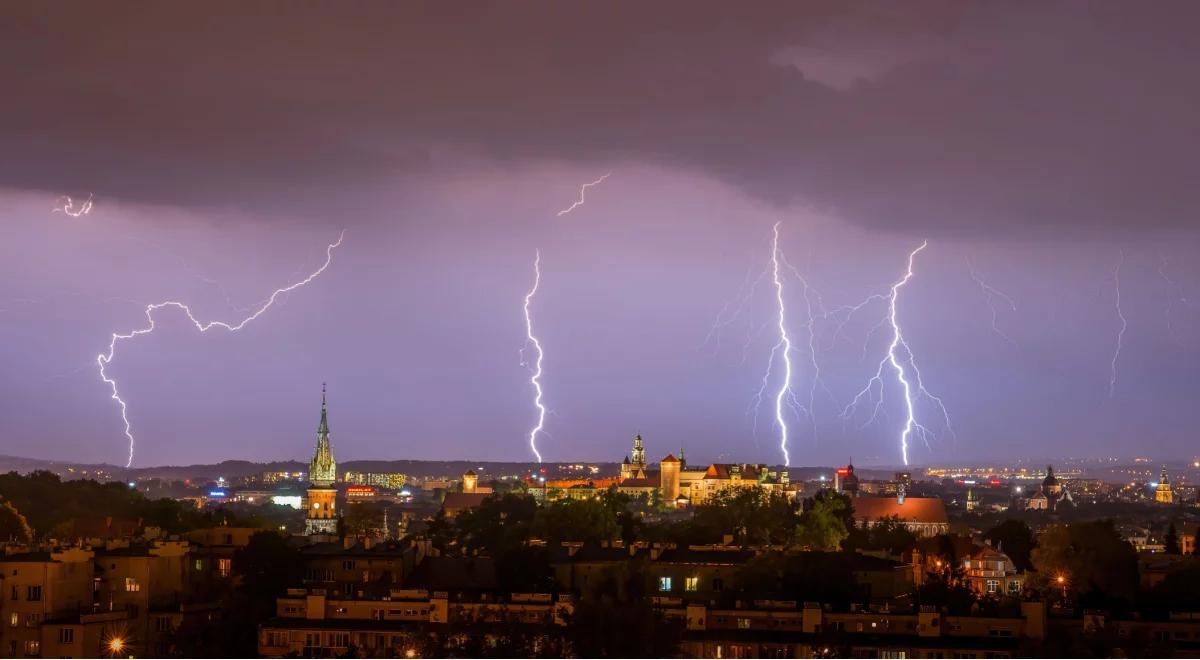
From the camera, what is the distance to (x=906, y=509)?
157375 mm

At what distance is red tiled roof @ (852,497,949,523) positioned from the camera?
6102 inches

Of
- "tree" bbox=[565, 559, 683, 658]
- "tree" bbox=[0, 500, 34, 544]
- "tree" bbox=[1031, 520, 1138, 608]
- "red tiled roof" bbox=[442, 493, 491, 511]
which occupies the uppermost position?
"red tiled roof" bbox=[442, 493, 491, 511]

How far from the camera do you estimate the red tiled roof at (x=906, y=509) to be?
155 meters

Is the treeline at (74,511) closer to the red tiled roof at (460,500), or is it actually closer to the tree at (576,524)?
the tree at (576,524)

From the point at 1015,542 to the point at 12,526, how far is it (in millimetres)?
44725

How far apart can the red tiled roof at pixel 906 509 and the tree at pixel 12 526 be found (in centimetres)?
8009

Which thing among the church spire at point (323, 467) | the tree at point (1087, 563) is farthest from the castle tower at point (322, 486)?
the tree at point (1087, 563)

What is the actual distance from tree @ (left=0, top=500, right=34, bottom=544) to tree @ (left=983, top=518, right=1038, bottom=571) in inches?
1631

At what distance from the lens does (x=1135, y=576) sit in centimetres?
6825

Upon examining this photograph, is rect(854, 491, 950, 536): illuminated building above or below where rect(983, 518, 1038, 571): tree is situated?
above

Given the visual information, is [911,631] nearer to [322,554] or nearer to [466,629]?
[466,629]

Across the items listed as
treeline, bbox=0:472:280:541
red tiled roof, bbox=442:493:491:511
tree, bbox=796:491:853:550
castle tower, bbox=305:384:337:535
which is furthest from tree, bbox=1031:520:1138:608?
red tiled roof, bbox=442:493:491:511

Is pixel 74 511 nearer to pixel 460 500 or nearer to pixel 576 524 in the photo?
pixel 576 524

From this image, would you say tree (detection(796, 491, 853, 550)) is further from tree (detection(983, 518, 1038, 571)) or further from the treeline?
the treeline
